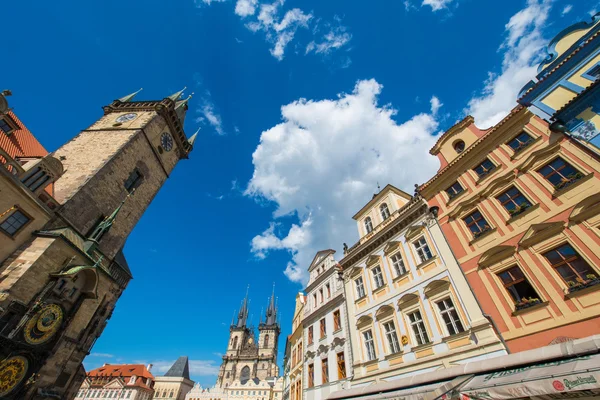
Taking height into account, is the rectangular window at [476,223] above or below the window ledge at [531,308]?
above

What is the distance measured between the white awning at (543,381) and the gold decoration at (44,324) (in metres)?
17.2

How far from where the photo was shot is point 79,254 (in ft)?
47.1

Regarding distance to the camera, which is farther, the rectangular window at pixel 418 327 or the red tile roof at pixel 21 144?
the red tile roof at pixel 21 144

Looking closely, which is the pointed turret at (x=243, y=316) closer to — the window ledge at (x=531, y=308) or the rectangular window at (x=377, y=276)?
the rectangular window at (x=377, y=276)

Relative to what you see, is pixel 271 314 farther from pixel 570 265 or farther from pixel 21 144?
pixel 570 265

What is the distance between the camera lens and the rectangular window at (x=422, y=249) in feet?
43.6

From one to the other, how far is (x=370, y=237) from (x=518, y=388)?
10950 millimetres

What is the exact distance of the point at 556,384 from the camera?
6449 mm

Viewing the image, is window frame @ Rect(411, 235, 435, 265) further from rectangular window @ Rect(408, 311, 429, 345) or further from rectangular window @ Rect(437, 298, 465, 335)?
rectangular window @ Rect(408, 311, 429, 345)

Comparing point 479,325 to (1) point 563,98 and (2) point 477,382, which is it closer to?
(2) point 477,382

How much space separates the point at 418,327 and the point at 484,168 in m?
8.24

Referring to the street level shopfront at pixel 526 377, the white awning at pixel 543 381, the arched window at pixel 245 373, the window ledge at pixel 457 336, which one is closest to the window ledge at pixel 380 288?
the window ledge at pixel 457 336

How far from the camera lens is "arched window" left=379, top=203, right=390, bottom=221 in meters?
17.4

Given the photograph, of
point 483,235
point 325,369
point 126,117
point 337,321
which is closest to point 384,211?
point 483,235
